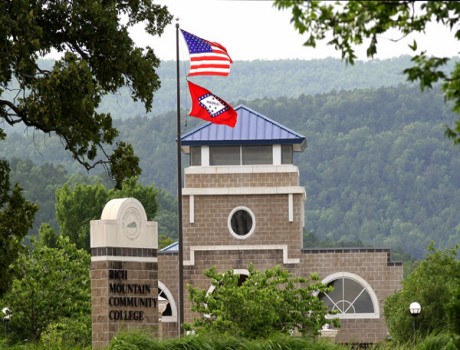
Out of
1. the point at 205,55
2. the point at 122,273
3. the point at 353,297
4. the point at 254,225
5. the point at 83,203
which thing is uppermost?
the point at 205,55

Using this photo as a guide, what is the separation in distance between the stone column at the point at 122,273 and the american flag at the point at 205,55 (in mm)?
8989

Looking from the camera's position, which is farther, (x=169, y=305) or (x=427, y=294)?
(x=169, y=305)

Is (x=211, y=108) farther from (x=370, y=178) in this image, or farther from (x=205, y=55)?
(x=370, y=178)

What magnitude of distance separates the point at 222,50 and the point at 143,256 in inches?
402

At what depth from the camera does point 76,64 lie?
86.2 ft

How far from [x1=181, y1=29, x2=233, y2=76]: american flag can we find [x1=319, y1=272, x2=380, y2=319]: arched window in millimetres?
20579

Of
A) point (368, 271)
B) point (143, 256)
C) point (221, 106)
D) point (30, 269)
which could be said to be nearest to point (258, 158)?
point (368, 271)

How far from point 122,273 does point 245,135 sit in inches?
1144

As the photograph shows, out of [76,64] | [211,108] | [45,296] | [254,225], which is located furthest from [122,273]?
[254,225]

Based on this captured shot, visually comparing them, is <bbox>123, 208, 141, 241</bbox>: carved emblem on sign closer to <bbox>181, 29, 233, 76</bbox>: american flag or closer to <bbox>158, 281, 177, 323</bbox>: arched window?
<bbox>181, 29, 233, 76</bbox>: american flag

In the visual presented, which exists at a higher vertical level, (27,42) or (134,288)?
(27,42)

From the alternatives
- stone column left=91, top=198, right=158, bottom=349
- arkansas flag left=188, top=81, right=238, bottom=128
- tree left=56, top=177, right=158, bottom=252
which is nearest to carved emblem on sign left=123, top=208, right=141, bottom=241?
stone column left=91, top=198, right=158, bottom=349

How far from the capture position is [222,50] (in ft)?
132

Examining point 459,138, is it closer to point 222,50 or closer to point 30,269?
point 222,50
